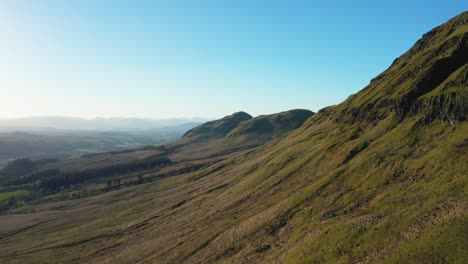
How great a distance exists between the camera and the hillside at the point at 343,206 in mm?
45875

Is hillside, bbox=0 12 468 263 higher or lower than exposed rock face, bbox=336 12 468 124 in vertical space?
lower

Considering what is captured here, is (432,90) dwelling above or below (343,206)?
above

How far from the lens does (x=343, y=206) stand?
64438 millimetres

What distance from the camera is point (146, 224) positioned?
11962 cm

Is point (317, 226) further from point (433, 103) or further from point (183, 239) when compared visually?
point (433, 103)

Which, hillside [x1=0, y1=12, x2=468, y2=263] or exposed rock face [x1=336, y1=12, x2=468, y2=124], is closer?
hillside [x1=0, y1=12, x2=468, y2=263]

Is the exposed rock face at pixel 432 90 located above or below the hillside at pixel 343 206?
above

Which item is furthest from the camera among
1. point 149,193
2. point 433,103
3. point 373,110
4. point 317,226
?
point 149,193

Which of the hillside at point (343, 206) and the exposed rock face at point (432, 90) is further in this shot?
the exposed rock face at point (432, 90)

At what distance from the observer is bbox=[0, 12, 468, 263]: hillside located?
45875 mm

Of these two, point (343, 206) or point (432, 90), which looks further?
point (432, 90)

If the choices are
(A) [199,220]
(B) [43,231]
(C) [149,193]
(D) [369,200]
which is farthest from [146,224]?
(D) [369,200]

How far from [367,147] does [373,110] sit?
104 feet

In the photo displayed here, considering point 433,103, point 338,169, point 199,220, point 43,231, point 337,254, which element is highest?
point 433,103
